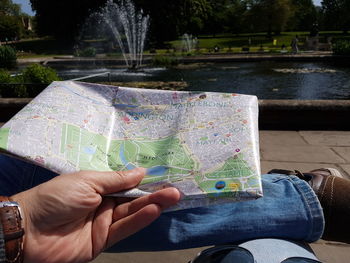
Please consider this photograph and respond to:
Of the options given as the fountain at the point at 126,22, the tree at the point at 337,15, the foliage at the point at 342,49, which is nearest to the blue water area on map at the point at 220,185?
the foliage at the point at 342,49

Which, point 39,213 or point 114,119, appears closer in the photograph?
point 39,213

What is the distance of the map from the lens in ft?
3.65

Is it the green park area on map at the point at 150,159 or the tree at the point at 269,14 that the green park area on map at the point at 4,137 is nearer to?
the green park area on map at the point at 150,159

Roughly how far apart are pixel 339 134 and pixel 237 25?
57.9 m

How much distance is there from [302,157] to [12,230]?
3.38m

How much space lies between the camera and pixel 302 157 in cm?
376

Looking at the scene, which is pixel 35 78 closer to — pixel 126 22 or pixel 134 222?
pixel 134 222

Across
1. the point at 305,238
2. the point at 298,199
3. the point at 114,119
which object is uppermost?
the point at 114,119

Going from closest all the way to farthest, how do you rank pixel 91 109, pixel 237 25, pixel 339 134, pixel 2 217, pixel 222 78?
1. pixel 2 217
2. pixel 91 109
3. pixel 339 134
4. pixel 222 78
5. pixel 237 25

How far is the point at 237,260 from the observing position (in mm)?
1079

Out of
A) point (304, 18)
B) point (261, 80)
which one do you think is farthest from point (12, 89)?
point (304, 18)

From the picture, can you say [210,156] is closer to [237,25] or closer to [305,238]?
[305,238]

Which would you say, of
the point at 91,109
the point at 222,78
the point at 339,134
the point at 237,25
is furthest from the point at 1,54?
the point at 237,25

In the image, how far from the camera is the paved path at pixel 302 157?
2.02 meters
